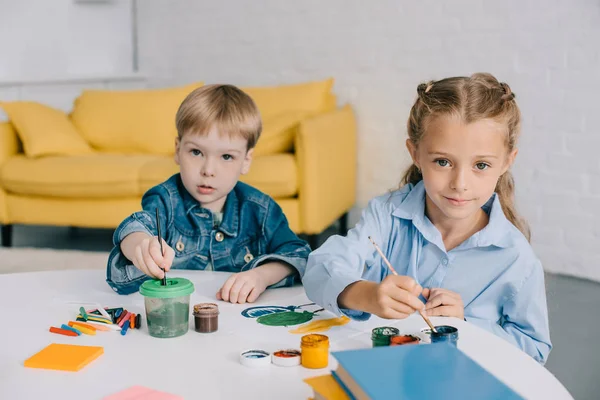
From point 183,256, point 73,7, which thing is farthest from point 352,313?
point 73,7

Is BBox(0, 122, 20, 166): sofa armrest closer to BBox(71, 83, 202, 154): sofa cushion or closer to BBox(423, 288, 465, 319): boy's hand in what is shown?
BBox(71, 83, 202, 154): sofa cushion

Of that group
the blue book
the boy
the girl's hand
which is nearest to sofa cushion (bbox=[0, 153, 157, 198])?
the boy

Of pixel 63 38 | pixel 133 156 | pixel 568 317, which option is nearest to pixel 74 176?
pixel 133 156

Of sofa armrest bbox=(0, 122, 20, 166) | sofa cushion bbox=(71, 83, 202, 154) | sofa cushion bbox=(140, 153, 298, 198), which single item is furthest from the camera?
sofa cushion bbox=(71, 83, 202, 154)

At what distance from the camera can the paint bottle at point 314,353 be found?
911 mm

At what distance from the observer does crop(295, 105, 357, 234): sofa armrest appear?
332 cm

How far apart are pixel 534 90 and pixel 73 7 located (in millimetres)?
2888

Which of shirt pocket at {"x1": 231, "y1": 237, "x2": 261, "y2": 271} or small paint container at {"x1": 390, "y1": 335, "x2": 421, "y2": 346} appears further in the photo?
shirt pocket at {"x1": 231, "y1": 237, "x2": 261, "y2": 271}

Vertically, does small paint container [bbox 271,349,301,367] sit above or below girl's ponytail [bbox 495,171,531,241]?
below

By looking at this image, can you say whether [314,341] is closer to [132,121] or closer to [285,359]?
[285,359]

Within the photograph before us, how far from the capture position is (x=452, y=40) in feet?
11.7

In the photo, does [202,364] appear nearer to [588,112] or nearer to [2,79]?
[588,112]

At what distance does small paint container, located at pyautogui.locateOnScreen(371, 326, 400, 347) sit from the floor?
1192 millimetres

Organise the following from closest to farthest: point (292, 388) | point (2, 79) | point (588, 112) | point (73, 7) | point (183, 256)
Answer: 1. point (292, 388)
2. point (183, 256)
3. point (588, 112)
4. point (2, 79)
5. point (73, 7)
